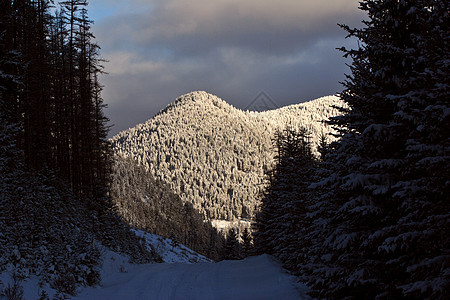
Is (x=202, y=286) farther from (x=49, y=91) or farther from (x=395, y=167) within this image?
(x=49, y=91)

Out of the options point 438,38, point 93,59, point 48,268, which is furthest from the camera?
point 93,59

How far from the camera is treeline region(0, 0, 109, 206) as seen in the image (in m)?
16.9

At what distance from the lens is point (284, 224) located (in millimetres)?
19375

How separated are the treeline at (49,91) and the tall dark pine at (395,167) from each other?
494 inches

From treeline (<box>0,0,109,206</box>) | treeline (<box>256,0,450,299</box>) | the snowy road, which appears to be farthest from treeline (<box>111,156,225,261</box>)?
treeline (<box>256,0,450,299</box>)

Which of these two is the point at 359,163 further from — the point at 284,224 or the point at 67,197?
the point at 67,197

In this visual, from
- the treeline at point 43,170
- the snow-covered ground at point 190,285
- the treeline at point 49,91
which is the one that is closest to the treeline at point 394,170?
the snow-covered ground at point 190,285

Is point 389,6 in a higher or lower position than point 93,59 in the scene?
lower

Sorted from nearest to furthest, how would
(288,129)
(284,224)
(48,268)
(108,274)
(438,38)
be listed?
(438,38) → (48,268) → (108,274) → (284,224) → (288,129)

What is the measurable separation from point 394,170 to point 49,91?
25.0 meters

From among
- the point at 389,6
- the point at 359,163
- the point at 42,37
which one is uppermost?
the point at 42,37

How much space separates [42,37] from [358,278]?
25.6m

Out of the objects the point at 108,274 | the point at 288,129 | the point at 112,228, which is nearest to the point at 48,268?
the point at 108,274

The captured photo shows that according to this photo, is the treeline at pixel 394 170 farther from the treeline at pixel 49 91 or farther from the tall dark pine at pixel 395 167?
the treeline at pixel 49 91
